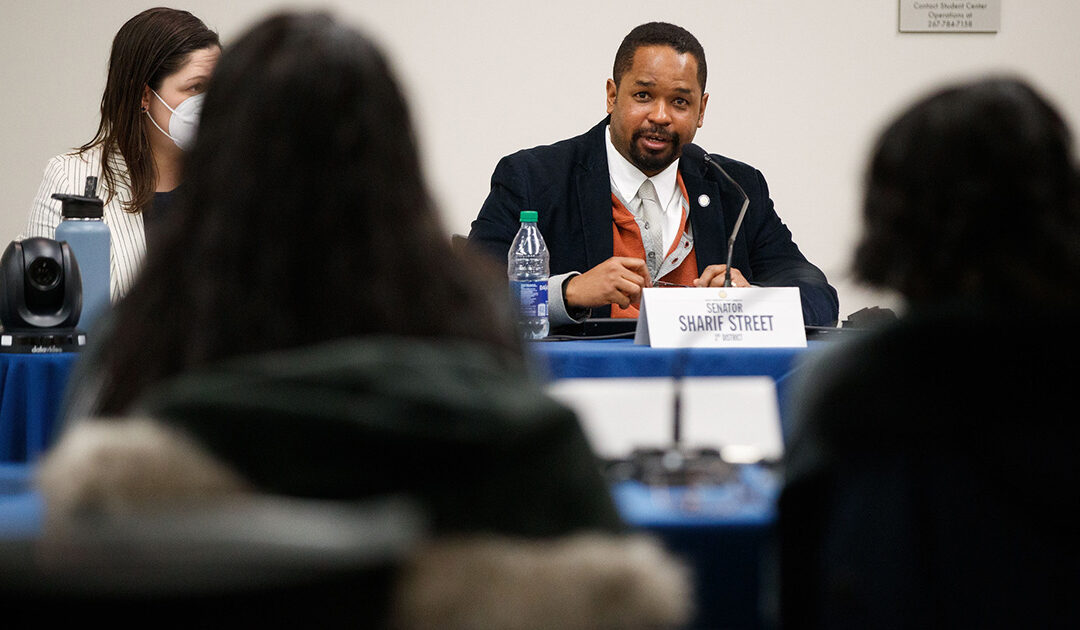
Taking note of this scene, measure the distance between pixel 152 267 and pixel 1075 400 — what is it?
0.72 metres

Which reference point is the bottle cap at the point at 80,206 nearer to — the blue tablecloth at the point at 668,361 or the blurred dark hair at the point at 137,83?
the blurred dark hair at the point at 137,83

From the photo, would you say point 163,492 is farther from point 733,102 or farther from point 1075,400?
point 733,102

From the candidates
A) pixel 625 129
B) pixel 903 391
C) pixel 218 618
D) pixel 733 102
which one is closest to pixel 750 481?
pixel 903 391

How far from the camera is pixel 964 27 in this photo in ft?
13.0

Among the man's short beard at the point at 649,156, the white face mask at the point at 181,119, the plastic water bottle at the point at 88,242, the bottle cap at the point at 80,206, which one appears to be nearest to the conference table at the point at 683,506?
the plastic water bottle at the point at 88,242

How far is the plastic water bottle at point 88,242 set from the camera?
83.0 inches

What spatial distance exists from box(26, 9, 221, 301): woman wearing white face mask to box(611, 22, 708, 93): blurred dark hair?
116 centimetres

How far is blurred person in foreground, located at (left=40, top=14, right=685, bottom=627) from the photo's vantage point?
0.58m

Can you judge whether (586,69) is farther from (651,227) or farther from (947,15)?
(947,15)

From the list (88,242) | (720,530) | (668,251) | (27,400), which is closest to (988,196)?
(720,530)

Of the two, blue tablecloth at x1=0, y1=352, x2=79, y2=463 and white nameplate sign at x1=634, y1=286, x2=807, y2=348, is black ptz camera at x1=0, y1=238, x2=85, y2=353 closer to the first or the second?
blue tablecloth at x1=0, y1=352, x2=79, y2=463

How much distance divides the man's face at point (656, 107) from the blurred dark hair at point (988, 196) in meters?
2.08

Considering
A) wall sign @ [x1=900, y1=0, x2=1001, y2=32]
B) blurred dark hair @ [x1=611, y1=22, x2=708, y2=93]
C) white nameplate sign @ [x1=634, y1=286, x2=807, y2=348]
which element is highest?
wall sign @ [x1=900, y1=0, x2=1001, y2=32]

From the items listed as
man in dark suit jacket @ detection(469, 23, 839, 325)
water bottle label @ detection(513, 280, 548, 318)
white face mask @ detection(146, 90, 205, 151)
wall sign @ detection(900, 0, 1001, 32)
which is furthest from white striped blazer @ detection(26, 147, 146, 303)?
wall sign @ detection(900, 0, 1001, 32)
